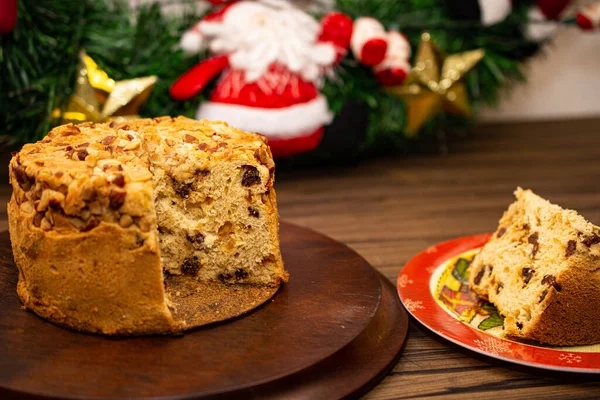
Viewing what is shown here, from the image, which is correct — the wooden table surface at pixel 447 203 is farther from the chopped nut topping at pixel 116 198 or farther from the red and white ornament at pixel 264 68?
the chopped nut topping at pixel 116 198

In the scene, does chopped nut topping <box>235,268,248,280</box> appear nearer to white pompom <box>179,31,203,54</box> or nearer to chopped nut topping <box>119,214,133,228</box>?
chopped nut topping <box>119,214,133,228</box>

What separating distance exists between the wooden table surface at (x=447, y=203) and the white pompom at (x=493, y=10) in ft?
1.95

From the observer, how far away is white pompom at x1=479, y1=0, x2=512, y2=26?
2.69 m

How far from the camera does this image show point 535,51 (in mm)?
3018

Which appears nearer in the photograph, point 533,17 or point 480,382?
point 480,382

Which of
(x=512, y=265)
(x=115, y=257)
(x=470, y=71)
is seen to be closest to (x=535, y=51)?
(x=470, y=71)

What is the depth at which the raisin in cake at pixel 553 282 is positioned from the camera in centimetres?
137

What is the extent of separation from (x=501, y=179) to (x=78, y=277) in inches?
73.5

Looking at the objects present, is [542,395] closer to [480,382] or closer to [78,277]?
[480,382]

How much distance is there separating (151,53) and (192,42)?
164mm

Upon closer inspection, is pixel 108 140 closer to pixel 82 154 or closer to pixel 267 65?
pixel 82 154

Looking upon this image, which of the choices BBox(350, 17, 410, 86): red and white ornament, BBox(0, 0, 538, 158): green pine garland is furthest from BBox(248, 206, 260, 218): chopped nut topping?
BBox(350, 17, 410, 86): red and white ornament

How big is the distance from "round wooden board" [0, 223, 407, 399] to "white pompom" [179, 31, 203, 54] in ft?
3.33

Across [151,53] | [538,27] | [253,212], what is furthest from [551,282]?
[538,27]
